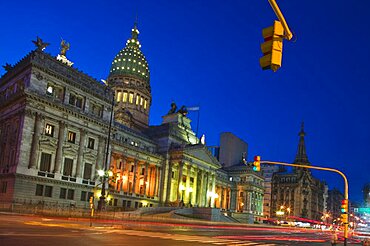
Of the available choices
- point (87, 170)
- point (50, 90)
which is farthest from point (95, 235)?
point (87, 170)

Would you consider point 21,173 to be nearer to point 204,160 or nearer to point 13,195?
point 13,195

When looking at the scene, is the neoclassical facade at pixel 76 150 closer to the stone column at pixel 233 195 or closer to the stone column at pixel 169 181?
the stone column at pixel 169 181

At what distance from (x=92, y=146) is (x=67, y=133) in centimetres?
607

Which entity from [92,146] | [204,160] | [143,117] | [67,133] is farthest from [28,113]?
[143,117]

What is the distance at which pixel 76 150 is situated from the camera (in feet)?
211

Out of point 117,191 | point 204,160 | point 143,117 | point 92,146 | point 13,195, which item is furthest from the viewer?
point 143,117

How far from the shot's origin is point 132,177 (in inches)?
3268

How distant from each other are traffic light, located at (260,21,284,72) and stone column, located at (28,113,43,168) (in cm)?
5217

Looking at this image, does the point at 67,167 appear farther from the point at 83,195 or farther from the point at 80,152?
the point at 83,195

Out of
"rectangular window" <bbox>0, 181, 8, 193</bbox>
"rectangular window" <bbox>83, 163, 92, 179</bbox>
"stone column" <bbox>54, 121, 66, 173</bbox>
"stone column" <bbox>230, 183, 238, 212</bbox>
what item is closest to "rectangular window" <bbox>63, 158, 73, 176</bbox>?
"stone column" <bbox>54, 121, 66, 173</bbox>

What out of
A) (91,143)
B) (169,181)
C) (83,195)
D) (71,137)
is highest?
(71,137)

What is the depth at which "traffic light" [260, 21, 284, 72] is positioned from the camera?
10.2 m

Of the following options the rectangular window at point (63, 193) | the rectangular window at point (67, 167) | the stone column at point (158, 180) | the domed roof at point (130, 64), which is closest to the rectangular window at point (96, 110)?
the rectangular window at point (67, 167)

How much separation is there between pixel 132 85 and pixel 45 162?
6419 centimetres
